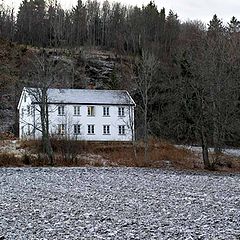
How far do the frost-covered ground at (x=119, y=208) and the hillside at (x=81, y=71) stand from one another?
50.2m

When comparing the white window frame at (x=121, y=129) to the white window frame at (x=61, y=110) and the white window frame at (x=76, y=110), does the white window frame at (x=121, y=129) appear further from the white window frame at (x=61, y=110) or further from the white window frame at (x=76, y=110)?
the white window frame at (x=61, y=110)

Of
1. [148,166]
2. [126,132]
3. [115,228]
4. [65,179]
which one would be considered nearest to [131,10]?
[126,132]

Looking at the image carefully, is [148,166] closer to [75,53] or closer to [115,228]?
[115,228]

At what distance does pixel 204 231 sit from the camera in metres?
11.6

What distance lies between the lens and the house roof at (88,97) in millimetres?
58938

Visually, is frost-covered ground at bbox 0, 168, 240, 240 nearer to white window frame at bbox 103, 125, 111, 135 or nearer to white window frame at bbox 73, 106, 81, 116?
white window frame at bbox 73, 106, 81, 116

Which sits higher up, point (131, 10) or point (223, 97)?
point (131, 10)

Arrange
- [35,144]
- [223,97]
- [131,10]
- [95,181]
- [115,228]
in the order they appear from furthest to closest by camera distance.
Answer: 1. [131,10]
2. [35,144]
3. [223,97]
4. [95,181]
5. [115,228]

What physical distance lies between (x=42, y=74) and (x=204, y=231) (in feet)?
104

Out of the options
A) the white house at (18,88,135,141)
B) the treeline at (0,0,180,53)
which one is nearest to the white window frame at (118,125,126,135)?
the white house at (18,88,135,141)

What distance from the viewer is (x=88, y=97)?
60.3m

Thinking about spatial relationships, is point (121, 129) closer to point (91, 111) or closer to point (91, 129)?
point (91, 129)

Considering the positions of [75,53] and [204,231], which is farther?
[75,53]

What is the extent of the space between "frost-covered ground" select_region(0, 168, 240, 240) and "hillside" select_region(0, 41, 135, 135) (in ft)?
165
